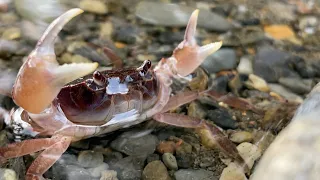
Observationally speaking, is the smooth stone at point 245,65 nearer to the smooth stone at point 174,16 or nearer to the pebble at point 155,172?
the smooth stone at point 174,16

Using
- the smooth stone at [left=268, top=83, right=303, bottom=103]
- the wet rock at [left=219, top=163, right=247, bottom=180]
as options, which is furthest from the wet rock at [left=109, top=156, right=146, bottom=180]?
the smooth stone at [left=268, top=83, right=303, bottom=103]

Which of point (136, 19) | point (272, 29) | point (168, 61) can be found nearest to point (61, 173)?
point (168, 61)

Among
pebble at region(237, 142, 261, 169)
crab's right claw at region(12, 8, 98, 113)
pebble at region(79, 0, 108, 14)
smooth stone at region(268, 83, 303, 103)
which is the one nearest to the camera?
crab's right claw at region(12, 8, 98, 113)

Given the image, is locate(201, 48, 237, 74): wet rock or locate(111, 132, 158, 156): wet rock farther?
locate(201, 48, 237, 74): wet rock

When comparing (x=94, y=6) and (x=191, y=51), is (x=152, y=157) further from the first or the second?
(x=94, y=6)

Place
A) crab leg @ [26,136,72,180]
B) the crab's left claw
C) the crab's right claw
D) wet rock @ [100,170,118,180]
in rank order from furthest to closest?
the crab's left claw, wet rock @ [100,170,118,180], crab leg @ [26,136,72,180], the crab's right claw

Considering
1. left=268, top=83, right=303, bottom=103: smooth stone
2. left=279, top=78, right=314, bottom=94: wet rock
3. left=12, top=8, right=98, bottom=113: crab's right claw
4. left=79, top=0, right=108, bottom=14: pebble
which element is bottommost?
left=268, top=83, right=303, bottom=103: smooth stone

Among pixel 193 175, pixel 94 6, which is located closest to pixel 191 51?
pixel 193 175

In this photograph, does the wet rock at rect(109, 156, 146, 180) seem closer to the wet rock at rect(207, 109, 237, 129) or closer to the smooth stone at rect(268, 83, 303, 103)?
the wet rock at rect(207, 109, 237, 129)
